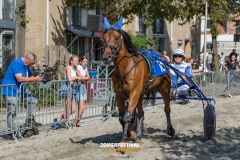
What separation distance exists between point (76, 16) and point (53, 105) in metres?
14.7

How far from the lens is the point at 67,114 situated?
38.0ft

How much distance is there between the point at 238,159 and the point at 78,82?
5.36m

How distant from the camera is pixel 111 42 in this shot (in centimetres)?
816

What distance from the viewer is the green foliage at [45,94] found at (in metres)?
11.1

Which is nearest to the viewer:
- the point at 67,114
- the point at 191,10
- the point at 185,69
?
the point at 185,69

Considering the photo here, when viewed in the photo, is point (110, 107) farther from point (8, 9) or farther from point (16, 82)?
point (8, 9)

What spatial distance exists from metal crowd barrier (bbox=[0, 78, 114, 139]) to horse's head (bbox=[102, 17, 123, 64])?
112 inches

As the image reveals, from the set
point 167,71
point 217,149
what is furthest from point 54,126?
point 217,149

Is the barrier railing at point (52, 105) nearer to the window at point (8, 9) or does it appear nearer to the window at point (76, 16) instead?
the window at point (8, 9)

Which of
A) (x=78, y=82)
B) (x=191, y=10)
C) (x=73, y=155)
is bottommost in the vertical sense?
(x=73, y=155)

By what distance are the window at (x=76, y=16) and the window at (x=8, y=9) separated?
13.4 ft

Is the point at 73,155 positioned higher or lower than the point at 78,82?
lower

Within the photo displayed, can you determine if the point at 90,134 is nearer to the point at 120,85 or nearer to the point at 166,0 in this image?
the point at 120,85

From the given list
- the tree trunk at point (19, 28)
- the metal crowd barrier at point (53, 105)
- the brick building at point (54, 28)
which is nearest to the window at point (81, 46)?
the brick building at point (54, 28)
